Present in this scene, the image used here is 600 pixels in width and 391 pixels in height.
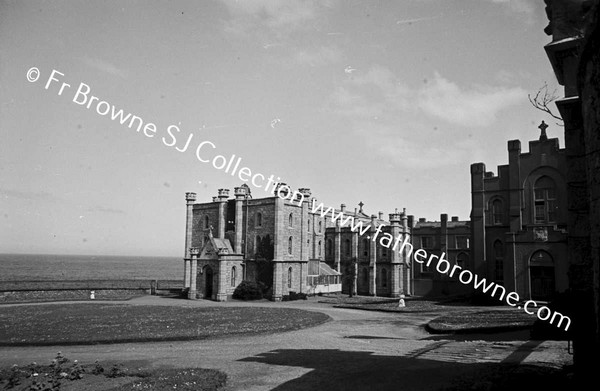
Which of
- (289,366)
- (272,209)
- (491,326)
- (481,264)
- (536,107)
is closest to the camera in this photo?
(289,366)

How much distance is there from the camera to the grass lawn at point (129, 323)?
65.8 feet

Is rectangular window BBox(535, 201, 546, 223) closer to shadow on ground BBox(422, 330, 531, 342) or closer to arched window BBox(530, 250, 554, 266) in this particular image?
arched window BBox(530, 250, 554, 266)

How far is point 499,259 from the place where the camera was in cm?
3909

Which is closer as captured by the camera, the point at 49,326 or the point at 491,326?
the point at 491,326

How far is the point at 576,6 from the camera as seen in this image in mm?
11484

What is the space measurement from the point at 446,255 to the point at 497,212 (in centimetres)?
1400

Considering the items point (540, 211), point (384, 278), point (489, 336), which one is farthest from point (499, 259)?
point (489, 336)

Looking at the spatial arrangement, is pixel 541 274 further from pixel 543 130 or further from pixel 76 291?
pixel 76 291

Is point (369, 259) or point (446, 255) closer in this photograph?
point (446, 255)

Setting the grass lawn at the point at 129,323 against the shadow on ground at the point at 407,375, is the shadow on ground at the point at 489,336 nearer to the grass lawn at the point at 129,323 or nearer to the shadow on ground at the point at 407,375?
the shadow on ground at the point at 407,375

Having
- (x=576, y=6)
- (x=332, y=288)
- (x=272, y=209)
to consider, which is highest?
(x=576, y=6)

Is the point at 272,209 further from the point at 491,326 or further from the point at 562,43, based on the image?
the point at 562,43

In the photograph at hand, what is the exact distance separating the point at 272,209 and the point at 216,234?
327 inches

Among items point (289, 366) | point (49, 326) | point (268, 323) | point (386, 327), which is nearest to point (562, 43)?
point (289, 366)
